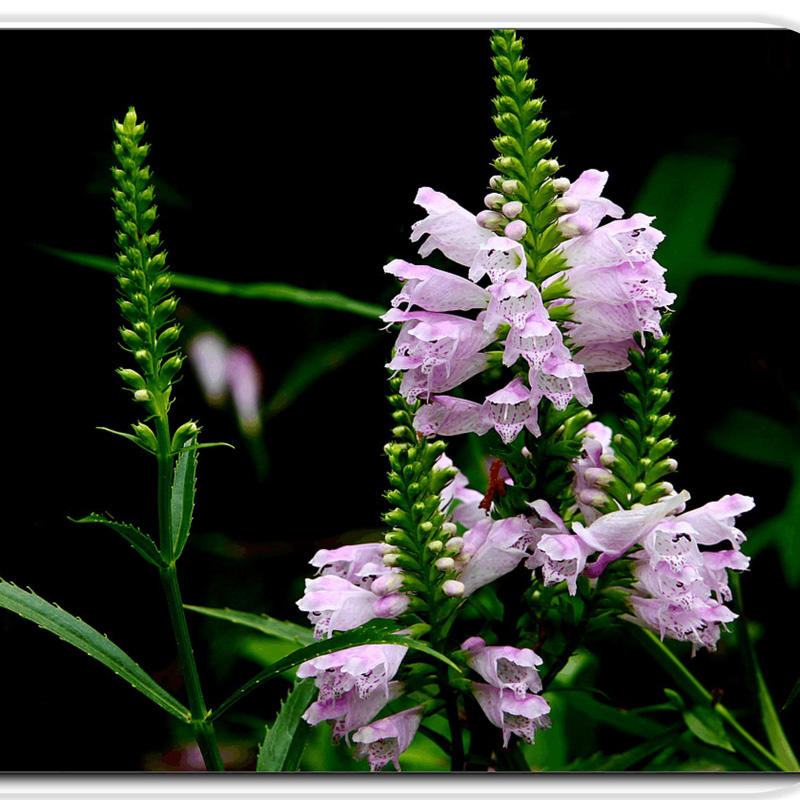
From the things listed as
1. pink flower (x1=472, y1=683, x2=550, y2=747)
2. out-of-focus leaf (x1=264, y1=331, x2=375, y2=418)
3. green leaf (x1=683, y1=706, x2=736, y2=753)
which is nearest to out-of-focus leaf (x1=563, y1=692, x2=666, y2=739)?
green leaf (x1=683, y1=706, x2=736, y2=753)

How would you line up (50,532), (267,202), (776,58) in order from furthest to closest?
(267,202)
(50,532)
(776,58)

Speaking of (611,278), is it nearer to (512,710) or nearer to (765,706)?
(512,710)

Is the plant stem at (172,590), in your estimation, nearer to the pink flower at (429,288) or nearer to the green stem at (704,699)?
the pink flower at (429,288)

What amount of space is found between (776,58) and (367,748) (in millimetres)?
772

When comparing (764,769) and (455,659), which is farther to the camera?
(764,769)

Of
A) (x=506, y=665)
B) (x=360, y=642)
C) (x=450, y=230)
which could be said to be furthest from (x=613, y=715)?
(x=450, y=230)

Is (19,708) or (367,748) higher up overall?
(367,748)

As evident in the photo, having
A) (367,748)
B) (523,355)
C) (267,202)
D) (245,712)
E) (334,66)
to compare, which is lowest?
(245,712)

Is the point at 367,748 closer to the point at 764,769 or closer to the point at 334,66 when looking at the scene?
the point at 764,769

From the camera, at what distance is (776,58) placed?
0.96 m

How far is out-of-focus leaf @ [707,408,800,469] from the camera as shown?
43.8 inches

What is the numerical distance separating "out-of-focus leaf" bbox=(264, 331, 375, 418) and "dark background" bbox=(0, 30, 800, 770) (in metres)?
0.02

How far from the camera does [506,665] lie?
0.66 m

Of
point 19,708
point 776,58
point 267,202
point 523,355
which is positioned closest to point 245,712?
point 19,708
